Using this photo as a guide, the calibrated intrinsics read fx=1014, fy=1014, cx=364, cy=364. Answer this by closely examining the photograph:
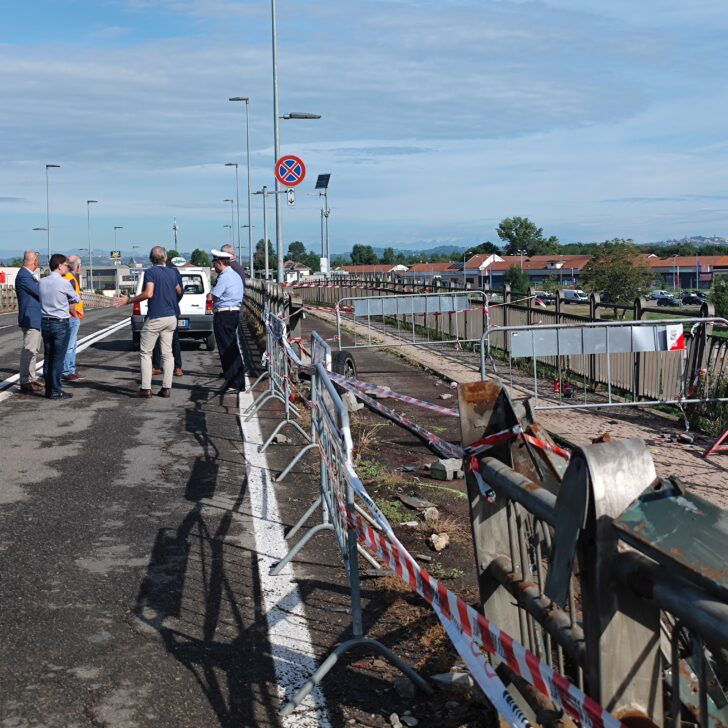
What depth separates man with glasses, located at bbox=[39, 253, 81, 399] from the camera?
13.8 m

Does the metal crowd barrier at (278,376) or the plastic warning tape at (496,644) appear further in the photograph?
the metal crowd barrier at (278,376)

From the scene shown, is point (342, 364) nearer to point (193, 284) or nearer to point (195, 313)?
point (195, 313)

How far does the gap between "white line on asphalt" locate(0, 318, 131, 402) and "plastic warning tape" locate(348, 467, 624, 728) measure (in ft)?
34.1

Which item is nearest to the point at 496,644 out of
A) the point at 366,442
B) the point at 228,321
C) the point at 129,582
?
the point at 129,582

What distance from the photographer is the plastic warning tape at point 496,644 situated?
2.72 meters

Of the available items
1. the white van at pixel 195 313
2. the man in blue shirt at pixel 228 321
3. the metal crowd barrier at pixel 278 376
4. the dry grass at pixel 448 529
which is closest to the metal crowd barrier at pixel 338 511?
the dry grass at pixel 448 529

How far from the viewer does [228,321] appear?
14250mm

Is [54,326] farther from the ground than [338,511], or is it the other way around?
[54,326]

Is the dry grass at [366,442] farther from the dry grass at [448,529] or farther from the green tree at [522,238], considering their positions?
the green tree at [522,238]

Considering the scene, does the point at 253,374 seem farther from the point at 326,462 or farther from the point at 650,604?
the point at 650,604

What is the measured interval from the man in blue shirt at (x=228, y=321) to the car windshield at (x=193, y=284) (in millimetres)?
7173

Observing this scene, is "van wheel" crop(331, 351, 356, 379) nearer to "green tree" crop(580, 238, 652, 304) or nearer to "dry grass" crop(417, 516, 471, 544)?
"dry grass" crop(417, 516, 471, 544)

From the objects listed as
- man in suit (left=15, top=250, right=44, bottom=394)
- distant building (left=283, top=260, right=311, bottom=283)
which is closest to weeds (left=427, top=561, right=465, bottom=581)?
man in suit (left=15, top=250, right=44, bottom=394)

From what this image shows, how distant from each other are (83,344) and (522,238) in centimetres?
17189
